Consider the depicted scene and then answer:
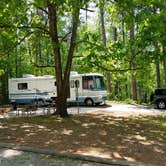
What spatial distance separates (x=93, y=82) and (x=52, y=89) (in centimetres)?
422

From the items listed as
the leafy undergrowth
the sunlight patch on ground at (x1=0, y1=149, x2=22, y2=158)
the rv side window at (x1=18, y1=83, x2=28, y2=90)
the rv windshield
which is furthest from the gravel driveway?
the sunlight patch on ground at (x1=0, y1=149, x2=22, y2=158)

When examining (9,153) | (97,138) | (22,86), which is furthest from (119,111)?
(9,153)

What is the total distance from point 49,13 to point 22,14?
1.83 metres

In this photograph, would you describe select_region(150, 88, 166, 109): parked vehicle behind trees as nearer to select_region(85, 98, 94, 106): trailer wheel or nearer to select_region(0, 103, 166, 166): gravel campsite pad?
select_region(85, 98, 94, 106): trailer wheel

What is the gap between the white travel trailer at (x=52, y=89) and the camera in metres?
28.4

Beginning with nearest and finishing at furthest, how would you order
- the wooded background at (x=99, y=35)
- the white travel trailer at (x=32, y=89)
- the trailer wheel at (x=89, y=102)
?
1. the wooded background at (x=99, y=35)
2. the trailer wheel at (x=89, y=102)
3. the white travel trailer at (x=32, y=89)

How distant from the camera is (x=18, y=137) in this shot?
468 inches

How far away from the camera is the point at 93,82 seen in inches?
1121

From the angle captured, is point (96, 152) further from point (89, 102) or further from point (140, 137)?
point (89, 102)

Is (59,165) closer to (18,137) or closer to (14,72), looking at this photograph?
(18,137)

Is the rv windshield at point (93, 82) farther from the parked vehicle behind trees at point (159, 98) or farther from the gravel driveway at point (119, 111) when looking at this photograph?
the parked vehicle behind trees at point (159, 98)

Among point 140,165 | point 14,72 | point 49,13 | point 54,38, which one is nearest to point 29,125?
point 54,38

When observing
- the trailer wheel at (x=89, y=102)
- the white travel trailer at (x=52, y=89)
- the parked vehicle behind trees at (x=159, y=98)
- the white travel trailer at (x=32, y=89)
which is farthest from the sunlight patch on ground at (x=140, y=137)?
the white travel trailer at (x=32, y=89)

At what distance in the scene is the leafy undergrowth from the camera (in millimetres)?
9320
